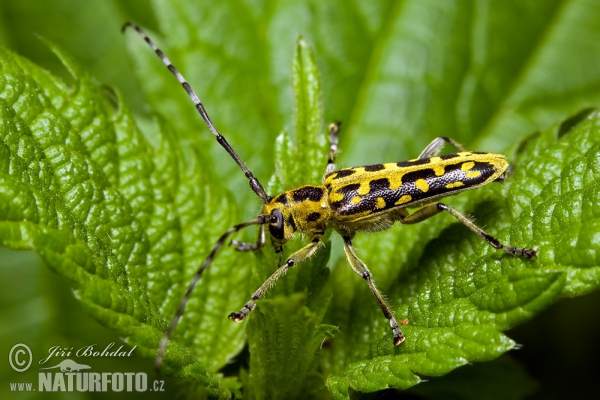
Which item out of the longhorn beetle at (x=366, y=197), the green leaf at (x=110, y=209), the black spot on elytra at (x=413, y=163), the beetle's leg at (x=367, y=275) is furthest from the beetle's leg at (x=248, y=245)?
the black spot on elytra at (x=413, y=163)

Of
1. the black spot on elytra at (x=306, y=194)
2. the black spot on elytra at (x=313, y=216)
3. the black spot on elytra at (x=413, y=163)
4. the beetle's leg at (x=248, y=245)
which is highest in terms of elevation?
the black spot on elytra at (x=413, y=163)

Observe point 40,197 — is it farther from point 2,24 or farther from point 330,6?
point 2,24

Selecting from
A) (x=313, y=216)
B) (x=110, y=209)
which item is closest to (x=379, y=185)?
(x=313, y=216)

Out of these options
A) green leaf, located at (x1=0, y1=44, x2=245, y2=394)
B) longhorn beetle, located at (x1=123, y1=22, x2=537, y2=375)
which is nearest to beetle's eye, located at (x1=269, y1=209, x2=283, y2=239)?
longhorn beetle, located at (x1=123, y1=22, x2=537, y2=375)

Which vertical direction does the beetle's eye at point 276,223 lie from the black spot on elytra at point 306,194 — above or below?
below

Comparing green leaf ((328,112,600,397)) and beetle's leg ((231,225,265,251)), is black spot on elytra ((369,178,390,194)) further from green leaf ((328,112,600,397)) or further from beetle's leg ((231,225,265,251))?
beetle's leg ((231,225,265,251))

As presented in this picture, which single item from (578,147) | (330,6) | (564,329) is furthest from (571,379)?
(330,6)

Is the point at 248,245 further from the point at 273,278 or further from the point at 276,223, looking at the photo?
the point at 273,278

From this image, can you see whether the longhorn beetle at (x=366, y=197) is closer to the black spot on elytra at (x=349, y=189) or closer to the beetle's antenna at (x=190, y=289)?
→ the black spot on elytra at (x=349, y=189)
